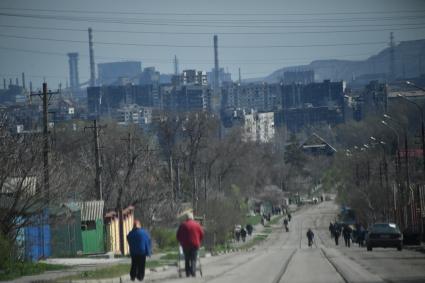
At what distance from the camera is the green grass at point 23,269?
29.2 m

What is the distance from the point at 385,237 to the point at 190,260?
22482 millimetres

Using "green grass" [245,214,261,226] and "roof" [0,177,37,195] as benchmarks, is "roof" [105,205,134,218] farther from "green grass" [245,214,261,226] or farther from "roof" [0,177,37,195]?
"green grass" [245,214,261,226]

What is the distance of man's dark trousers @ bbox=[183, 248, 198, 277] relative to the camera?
28.0 meters

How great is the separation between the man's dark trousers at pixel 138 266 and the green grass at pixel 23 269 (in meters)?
3.22

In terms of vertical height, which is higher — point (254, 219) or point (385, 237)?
point (385, 237)

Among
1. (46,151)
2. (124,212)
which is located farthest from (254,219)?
(46,151)

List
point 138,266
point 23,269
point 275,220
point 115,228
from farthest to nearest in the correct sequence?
point 275,220, point 115,228, point 23,269, point 138,266

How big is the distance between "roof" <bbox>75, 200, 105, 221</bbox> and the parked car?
12.8 m

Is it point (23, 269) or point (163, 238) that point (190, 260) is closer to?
point (23, 269)

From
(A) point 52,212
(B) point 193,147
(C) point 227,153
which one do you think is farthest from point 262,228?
(A) point 52,212

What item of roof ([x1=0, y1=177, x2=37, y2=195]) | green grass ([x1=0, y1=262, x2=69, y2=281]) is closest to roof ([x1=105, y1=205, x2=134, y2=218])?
roof ([x1=0, y1=177, x2=37, y2=195])

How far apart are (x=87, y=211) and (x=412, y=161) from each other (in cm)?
4678

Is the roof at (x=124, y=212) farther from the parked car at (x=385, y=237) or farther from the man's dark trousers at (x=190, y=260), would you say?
the man's dark trousers at (x=190, y=260)

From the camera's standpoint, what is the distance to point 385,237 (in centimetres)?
4931
